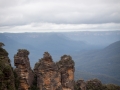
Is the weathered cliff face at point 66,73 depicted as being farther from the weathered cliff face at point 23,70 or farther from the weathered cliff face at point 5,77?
the weathered cliff face at point 5,77

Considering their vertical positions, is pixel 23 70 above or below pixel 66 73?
above

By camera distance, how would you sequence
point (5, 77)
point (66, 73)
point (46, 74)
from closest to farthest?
point (5, 77) < point (46, 74) < point (66, 73)

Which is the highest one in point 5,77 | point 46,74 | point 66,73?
point 5,77

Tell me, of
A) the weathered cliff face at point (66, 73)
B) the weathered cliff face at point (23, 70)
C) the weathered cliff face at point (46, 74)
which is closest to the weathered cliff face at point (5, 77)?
the weathered cliff face at point (23, 70)

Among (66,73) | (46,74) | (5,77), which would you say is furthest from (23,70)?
(66,73)

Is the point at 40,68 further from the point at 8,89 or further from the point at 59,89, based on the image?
the point at 8,89

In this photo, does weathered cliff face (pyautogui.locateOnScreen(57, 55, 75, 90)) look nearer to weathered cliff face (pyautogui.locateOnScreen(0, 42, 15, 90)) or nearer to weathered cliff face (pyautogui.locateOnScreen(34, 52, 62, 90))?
weathered cliff face (pyautogui.locateOnScreen(34, 52, 62, 90))

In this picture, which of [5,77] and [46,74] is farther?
[46,74]

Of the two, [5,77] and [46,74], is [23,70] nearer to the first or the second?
[46,74]

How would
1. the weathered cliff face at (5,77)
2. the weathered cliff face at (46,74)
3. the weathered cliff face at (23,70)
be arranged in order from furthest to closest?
the weathered cliff face at (46,74) < the weathered cliff face at (23,70) < the weathered cliff face at (5,77)

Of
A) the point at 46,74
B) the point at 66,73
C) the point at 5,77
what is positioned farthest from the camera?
the point at 66,73

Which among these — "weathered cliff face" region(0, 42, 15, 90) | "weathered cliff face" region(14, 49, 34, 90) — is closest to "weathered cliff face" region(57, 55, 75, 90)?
"weathered cliff face" region(14, 49, 34, 90)

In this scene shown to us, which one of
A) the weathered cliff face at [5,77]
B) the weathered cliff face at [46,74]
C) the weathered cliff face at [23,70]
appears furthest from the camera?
the weathered cliff face at [46,74]

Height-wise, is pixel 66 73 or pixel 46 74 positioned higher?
pixel 46 74
